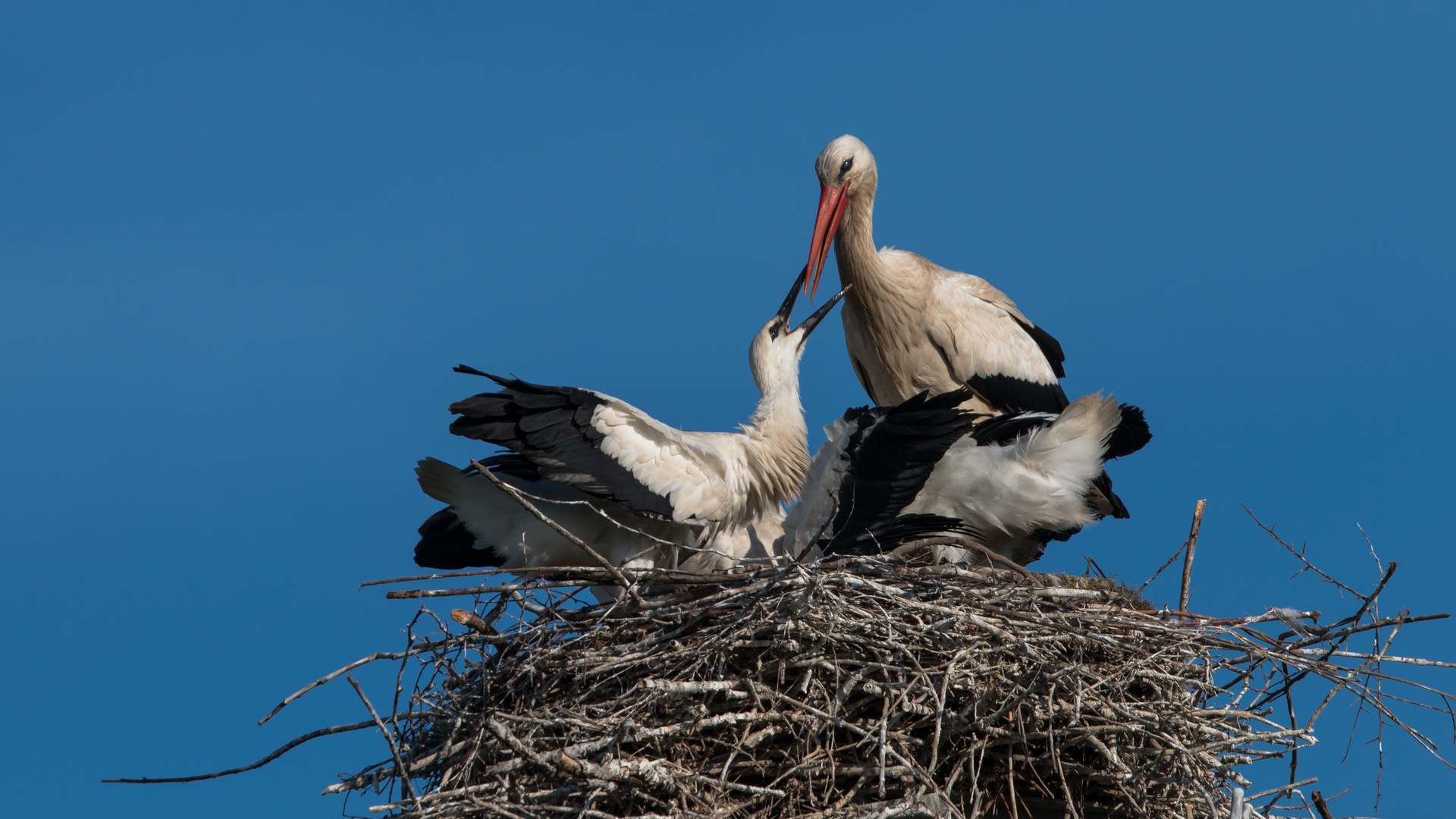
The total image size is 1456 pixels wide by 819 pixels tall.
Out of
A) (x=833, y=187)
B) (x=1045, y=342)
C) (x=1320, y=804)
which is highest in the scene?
(x=833, y=187)

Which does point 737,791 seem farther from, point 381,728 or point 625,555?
point 625,555

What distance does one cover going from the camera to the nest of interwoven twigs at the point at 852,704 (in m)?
3.74

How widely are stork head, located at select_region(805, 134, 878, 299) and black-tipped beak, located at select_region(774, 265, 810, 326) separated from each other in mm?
34

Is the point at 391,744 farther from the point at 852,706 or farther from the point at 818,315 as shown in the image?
the point at 818,315

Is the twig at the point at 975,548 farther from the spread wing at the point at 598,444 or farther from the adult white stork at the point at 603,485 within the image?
the spread wing at the point at 598,444

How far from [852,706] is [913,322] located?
2555 millimetres

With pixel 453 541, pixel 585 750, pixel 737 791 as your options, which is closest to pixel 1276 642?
pixel 737 791

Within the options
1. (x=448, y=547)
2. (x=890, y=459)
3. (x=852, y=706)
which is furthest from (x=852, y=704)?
(x=448, y=547)

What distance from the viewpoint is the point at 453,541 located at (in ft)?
16.7

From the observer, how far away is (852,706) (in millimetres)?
3877

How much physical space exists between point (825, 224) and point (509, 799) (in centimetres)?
325

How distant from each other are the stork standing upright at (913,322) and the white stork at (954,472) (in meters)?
0.80

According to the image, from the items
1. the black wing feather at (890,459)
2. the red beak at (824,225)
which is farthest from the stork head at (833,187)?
the black wing feather at (890,459)

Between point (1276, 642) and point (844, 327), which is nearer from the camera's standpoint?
point (1276, 642)
